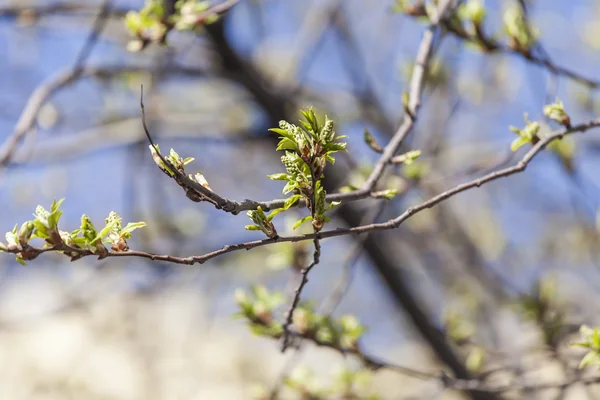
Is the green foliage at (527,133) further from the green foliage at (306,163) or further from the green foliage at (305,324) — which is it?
the green foliage at (305,324)

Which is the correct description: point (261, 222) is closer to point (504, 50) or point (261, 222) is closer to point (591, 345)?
point (591, 345)

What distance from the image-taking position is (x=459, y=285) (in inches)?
170

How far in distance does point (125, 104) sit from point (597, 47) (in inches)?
139

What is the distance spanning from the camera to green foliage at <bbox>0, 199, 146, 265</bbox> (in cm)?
106

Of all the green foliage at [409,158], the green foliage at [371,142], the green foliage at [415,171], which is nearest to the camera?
the green foliage at [409,158]

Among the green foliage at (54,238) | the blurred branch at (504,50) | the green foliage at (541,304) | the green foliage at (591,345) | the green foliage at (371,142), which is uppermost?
the blurred branch at (504,50)

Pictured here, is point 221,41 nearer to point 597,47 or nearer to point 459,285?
point 459,285

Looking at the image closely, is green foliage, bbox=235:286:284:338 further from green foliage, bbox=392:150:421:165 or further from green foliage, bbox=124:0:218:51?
green foliage, bbox=124:0:218:51

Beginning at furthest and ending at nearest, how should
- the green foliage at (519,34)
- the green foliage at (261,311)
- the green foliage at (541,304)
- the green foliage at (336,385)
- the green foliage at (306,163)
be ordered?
the green foliage at (541,304) < the green foliage at (336,385) < the green foliage at (519,34) < the green foliage at (261,311) < the green foliage at (306,163)

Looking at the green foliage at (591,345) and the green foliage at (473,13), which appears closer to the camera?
the green foliage at (591,345)

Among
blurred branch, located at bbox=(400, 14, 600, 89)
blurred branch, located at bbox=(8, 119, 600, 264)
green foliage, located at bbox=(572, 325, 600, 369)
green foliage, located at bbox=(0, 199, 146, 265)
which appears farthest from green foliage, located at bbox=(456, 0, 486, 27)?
green foliage, located at bbox=(0, 199, 146, 265)

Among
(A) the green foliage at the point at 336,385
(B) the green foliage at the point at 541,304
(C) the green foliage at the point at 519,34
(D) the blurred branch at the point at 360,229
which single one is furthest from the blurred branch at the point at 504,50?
(A) the green foliage at the point at 336,385

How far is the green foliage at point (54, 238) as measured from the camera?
41.6 inches

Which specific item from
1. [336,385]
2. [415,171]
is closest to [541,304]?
[415,171]
